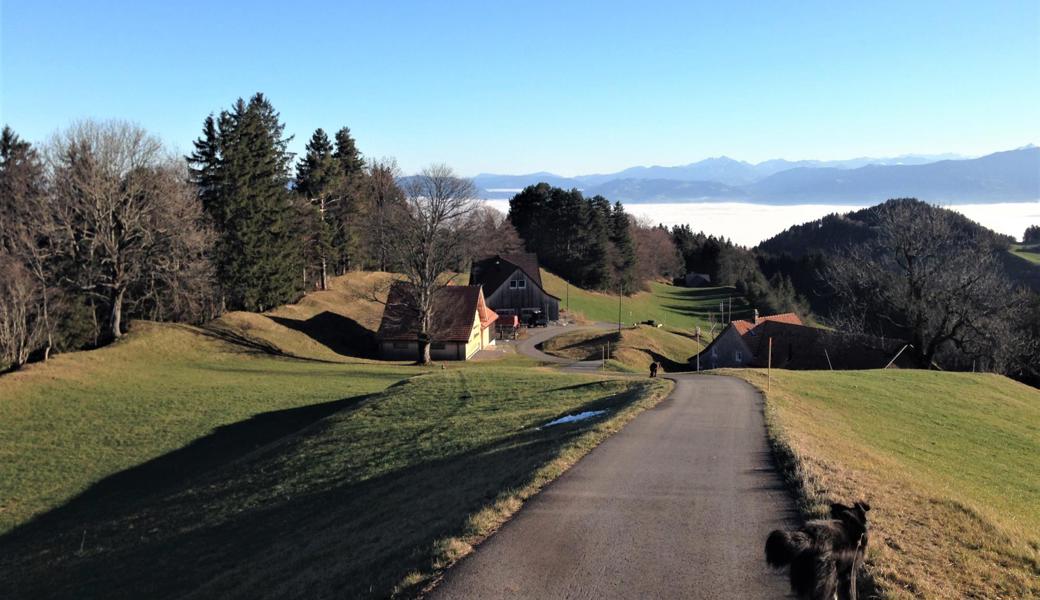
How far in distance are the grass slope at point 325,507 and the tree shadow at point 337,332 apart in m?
28.1

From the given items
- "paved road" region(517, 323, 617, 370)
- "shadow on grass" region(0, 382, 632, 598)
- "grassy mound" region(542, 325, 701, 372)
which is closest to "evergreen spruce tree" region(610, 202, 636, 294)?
"paved road" region(517, 323, 617, 370)

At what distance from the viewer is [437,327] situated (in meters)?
53.4

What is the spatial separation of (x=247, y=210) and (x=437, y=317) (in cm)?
1848

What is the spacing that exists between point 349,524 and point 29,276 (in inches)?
1567

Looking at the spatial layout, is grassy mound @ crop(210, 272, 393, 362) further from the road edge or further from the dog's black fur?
the dog's black fur

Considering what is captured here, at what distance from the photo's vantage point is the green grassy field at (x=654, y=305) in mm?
91375

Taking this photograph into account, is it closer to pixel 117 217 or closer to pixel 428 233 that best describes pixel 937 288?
pixel 428 233

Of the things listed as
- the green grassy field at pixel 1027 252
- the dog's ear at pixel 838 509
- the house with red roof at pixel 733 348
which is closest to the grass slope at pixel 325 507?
the dog's ear at pixel 838 509

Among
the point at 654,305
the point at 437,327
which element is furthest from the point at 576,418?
the point at 654,305

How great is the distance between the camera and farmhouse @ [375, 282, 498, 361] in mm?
53281

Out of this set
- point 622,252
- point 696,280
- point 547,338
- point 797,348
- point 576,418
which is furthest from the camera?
point 696,280

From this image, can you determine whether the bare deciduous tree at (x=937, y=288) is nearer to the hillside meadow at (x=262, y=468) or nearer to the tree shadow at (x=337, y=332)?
the hillside meadow at (x=262, y=468)

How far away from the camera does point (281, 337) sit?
169 ft

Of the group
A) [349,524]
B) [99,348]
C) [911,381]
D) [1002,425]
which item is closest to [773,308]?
[911,381]
